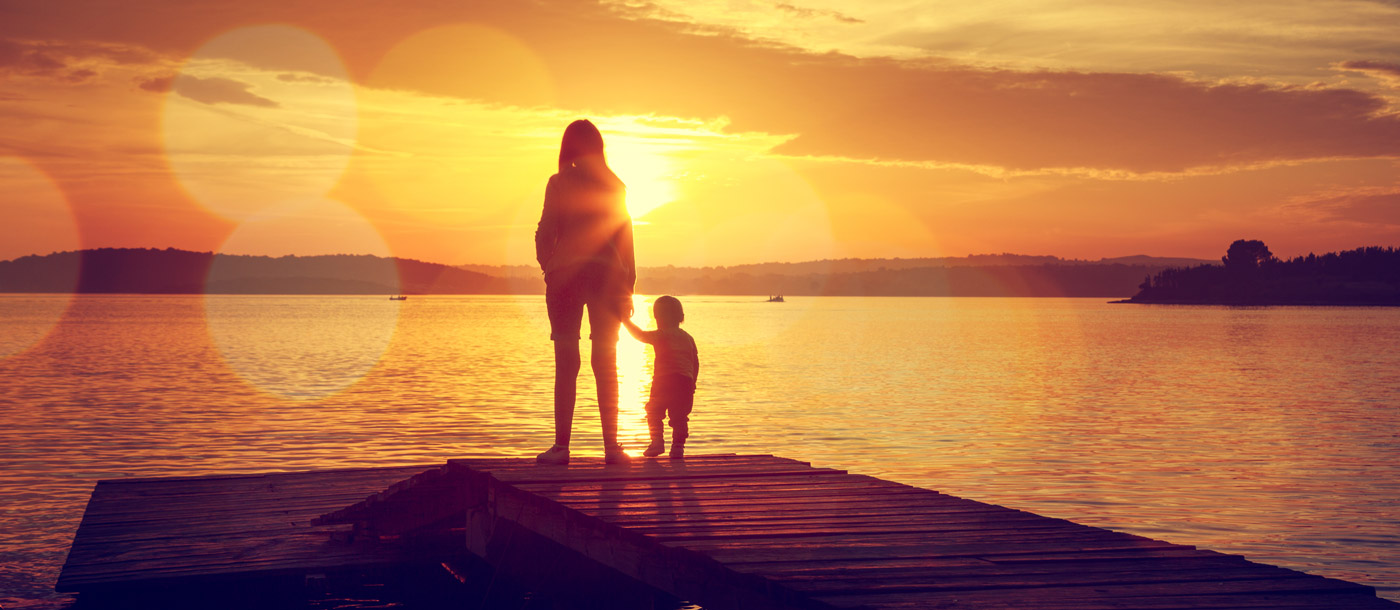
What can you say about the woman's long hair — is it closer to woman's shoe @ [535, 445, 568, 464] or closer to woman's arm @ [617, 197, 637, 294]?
woman's arm @ [617, 197, 637, 294]

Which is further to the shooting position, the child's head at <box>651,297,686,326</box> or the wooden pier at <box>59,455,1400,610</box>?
the child's head at <box>651,297,686,326</box>

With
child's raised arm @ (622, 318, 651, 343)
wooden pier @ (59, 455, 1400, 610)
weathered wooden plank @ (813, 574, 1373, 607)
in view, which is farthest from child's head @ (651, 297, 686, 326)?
weathered wooden plank @ (813, 574, 1373, 607)

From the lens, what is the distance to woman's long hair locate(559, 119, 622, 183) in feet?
31.6

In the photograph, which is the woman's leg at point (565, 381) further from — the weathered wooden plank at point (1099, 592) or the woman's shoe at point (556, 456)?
the weathered wooden plank at point (1099, 592)

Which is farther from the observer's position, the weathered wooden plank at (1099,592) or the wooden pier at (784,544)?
the wooden pier at (784,544)

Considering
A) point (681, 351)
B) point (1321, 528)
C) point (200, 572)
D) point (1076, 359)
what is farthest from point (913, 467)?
point (1076, 359)

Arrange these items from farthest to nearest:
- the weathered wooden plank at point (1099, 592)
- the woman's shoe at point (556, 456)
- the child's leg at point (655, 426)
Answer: the child's leg at point (655, 426) < the woman's shoe at point (556, 456) < the weathered wooden plank at point (1099, 592)

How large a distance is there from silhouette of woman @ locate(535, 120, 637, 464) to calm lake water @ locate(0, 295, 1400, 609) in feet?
19.7

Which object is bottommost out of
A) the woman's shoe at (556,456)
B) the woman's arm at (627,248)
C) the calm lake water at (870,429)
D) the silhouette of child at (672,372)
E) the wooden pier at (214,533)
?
the calm lake water at (870,429)

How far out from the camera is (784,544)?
22.3ft

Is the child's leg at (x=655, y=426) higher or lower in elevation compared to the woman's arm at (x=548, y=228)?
lower

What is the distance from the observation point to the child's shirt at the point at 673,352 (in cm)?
1250

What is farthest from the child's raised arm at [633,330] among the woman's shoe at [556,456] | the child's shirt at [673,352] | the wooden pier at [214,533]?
the wooden pier at [214,533]

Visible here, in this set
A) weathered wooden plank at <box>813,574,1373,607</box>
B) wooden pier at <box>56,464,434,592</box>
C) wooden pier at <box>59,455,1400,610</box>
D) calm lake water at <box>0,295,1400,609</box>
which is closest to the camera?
weathered wooden plank at <box>813,574,1373,607</box>
